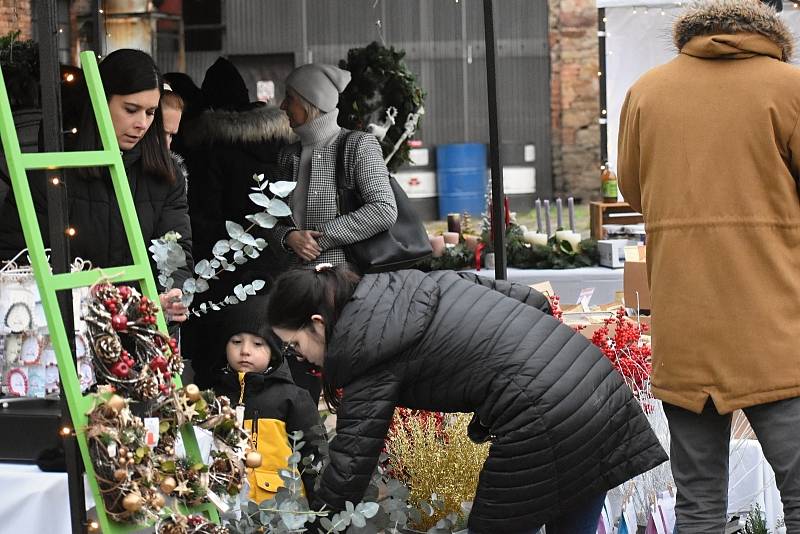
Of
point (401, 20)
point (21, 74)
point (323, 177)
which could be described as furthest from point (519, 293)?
point (401, 20)

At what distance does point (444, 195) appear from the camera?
385 inches

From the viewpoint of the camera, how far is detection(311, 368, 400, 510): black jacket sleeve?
2.07 metres

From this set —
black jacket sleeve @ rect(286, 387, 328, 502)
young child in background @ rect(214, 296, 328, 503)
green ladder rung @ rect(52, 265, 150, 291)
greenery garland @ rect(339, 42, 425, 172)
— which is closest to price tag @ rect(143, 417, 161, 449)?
green ladder rung @ rect(52, 265, 150, 291)

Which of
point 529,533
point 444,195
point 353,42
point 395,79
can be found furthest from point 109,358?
point 444,195

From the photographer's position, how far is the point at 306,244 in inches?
137

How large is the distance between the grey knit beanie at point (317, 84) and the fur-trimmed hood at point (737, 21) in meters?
1.53

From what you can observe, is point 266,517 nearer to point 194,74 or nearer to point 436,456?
point 436,456

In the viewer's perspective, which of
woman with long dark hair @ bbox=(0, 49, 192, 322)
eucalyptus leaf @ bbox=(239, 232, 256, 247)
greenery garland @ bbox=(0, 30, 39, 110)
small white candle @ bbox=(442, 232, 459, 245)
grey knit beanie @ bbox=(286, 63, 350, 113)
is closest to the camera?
eucalyptus leaf @ bbox=(239, 232, 256, 247)

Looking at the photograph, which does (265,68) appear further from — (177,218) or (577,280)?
(177,218)

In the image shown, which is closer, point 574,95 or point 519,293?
point 519,293

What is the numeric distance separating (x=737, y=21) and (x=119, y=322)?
4.19ft

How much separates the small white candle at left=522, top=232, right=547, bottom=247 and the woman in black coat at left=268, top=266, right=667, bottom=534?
10.6 feet

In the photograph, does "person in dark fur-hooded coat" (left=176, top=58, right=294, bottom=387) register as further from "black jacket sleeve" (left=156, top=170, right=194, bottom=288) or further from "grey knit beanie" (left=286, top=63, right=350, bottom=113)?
"black jacket sleeve" (left=156, top=170, right=194, bottom=288)

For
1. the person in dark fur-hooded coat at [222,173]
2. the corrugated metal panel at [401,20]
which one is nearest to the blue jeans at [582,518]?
the person in dark fur-hooded coat at [222,173]
